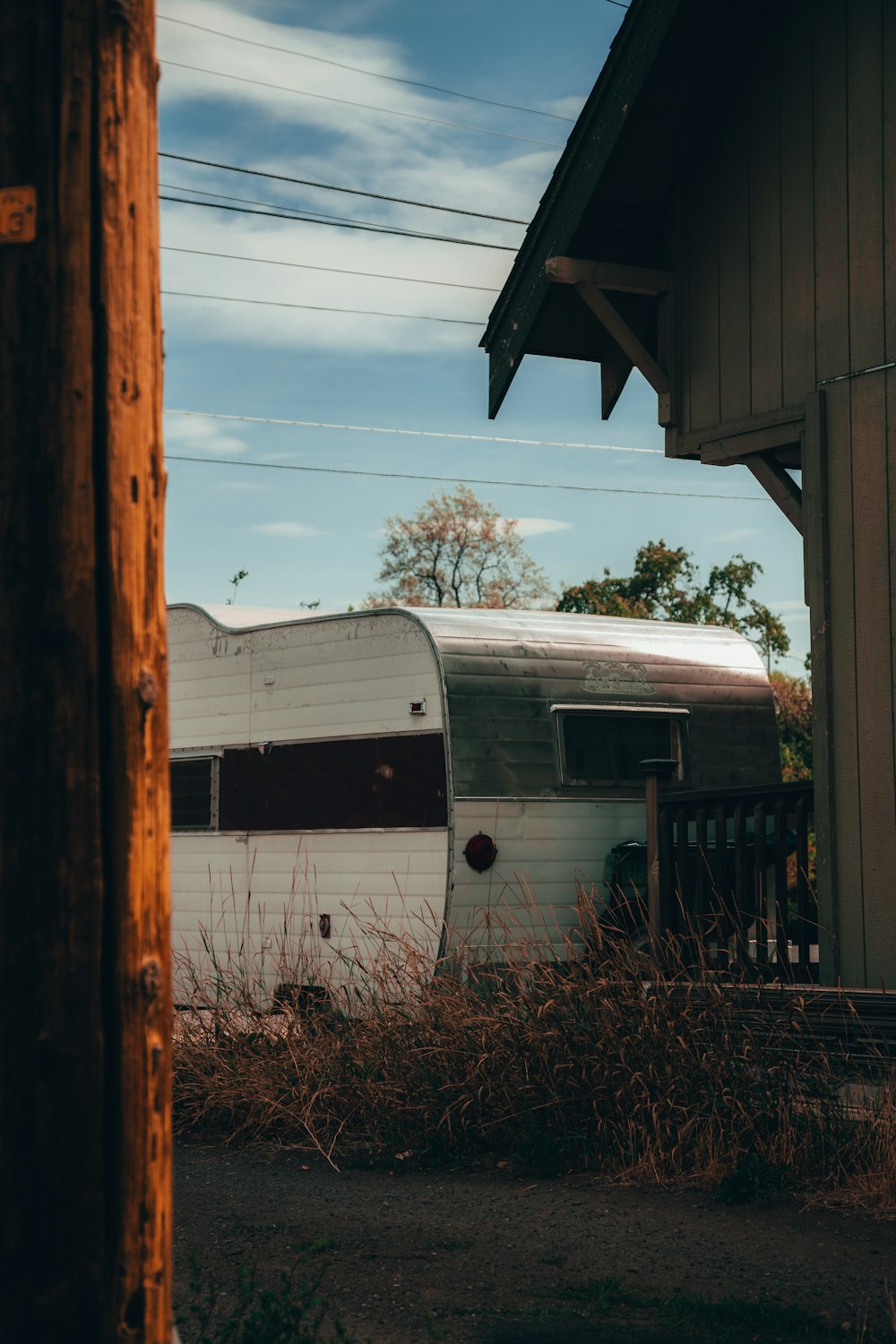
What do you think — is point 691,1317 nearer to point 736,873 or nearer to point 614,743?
point 736,873

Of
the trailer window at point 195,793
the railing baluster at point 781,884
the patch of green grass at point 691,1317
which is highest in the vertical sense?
the trailer window at point 195,793

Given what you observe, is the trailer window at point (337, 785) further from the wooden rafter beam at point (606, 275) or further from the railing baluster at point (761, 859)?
the wooden rafter beam at point (606, 275)

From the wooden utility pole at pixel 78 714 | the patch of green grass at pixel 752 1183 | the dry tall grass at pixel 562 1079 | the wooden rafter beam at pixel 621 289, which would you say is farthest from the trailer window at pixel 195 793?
the wooden utility pole at pixel 78 714

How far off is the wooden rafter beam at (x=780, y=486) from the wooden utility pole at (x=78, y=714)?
549cm

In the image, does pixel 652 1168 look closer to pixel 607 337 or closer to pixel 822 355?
pixel 822 355

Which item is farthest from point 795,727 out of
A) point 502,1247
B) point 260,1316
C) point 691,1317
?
point 260,1316

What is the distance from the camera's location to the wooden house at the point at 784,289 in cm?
697

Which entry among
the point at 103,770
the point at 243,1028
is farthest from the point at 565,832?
the point at 103,770

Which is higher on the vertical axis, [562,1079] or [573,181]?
[573,181]

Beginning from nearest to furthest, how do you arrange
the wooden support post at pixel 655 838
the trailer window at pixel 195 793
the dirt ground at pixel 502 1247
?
the dirt ground at pixel 502 1247 < the wooden support post at pixel 655 838 < the trailer window at pixel 195 793

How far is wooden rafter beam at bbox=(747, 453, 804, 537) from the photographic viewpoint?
7.55 meters

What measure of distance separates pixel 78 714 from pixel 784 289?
602 centimetres

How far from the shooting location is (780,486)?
767 cm

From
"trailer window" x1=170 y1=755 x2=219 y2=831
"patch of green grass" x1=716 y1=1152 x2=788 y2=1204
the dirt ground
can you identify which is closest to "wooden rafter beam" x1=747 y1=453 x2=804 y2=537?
"patch of green grass" x1=716 y1=1152 x2=788 y2=1204
